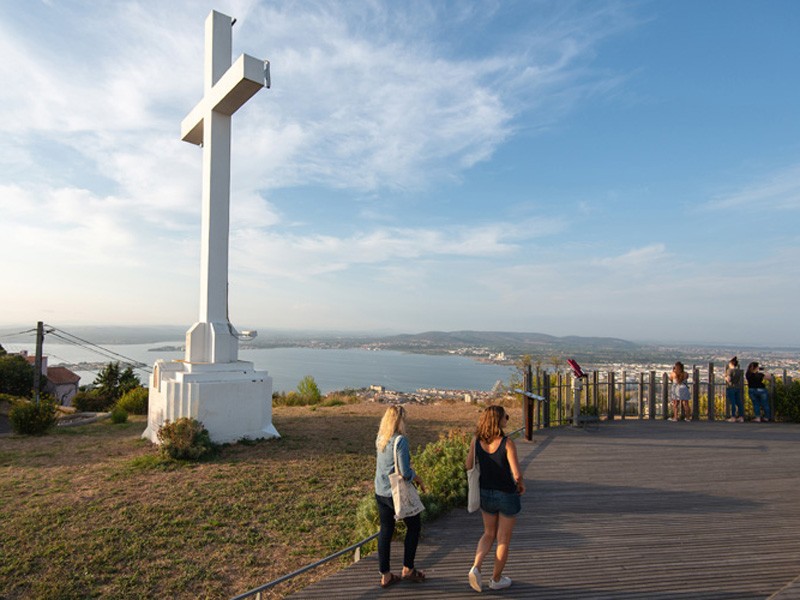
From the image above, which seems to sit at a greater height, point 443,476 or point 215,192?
point 215,192

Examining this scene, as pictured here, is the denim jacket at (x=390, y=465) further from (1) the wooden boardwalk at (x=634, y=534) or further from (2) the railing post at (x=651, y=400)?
(2) the railing post at (x=651, y=400)

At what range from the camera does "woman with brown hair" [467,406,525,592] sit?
143 inches

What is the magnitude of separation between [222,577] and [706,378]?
39.2 feet

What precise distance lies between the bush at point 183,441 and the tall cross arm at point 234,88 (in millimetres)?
6140

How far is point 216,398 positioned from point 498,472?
6972 mm

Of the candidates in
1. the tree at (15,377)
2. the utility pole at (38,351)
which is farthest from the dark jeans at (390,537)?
the tree at (15,377)

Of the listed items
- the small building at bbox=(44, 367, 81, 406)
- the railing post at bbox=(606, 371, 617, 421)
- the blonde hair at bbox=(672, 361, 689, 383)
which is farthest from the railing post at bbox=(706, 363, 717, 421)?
the small building at bbox=(44, 367, 81, 406)

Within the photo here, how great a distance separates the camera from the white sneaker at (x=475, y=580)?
3609 mm

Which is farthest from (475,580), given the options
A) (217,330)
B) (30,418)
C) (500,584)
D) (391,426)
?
(30,418)

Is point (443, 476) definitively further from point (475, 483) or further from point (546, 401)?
point (546, 401)

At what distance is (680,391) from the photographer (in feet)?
37.5

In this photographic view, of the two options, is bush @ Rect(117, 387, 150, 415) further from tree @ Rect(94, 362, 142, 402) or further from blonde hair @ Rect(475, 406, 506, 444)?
blonde hair @ Rect(475, 406, 506, 444)

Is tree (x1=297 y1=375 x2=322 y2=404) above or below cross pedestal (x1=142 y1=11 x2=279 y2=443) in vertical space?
below

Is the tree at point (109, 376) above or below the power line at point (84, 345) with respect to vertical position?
below
